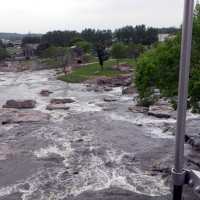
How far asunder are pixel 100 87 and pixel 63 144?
25.7 metres

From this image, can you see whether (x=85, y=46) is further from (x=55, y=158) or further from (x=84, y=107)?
(x=55, y=158)

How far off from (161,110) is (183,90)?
2921 cm

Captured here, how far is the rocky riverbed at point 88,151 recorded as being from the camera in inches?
642

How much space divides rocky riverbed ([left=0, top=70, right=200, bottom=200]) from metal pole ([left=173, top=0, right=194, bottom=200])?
1193 cm

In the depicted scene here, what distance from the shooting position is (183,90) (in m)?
3.79

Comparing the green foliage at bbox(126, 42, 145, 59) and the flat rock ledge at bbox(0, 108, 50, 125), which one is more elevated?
the green foliage at bbox(126, 42, 145, 59)

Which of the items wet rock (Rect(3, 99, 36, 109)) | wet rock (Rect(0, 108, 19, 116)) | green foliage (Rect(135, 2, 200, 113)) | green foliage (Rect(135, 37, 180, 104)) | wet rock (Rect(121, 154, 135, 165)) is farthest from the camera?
wet rock (Rect(3, 99, 36, 109))

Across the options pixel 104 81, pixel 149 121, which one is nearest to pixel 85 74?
pixel 104 81

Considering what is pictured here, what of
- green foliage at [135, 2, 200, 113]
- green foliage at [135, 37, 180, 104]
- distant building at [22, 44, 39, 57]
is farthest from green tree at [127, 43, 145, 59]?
green foliage at [135, 37, 180, 104]

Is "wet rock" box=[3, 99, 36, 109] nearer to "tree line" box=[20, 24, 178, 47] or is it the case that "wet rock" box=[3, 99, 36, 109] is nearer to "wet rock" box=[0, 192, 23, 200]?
"wet rock" box=[0, 192, 23, 200]

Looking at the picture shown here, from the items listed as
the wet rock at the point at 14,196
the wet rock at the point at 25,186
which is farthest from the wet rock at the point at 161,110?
the wet rock at the point at 14,196

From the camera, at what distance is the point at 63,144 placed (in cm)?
2348

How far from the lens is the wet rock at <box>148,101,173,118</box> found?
101 ft

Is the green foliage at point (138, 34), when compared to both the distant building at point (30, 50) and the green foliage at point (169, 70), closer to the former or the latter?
the distant building at point (30, 50)
